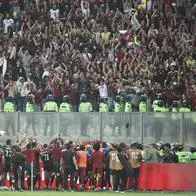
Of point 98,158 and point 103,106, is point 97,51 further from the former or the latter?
point 98,158

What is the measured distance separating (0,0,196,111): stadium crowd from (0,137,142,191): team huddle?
3776 mm

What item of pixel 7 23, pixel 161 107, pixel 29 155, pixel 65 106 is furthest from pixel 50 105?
pixel 7 23

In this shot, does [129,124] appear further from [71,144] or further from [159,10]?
[159,10]

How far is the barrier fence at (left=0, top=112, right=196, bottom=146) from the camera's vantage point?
4275 cm

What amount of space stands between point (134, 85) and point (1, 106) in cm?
559

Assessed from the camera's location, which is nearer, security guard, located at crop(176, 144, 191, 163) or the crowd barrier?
the crowd barrier

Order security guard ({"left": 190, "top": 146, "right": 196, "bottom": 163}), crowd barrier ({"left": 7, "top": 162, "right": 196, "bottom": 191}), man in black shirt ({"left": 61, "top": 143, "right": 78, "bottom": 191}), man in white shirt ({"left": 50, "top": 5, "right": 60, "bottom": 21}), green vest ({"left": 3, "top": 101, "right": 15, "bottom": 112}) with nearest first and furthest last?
crowd barrier ({"left": 7, "top": 162, "right": 196, "bottom": 191}) → man in black shirt ({"left": 61, "top": 143, "right": 78, "bottom": 191}) → security guard ({"left": 190, "top": 146, "right": 196, "bottom": 163}) → green vest ({"left": 3, "top": 101, "right": 15, "bottom": 112}) → man in white shirt ({"left": 50, "top": 5, "right": 60, "bottom": 21})

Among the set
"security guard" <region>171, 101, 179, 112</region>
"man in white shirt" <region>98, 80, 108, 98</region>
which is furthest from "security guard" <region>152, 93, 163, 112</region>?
"man in white shirt" <region>98, 80, 108, 98</region>

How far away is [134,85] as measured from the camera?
46.8 metres

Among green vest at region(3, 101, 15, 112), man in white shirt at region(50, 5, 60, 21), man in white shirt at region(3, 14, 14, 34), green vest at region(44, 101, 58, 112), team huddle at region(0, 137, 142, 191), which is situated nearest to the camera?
team huddle at region(0, 137, 142, 191)

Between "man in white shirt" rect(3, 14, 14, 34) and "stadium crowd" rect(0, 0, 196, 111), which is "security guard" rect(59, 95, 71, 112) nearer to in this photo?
"stadium crowd" rect(0, 0, 196, 111)

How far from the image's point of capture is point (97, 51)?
165 feet

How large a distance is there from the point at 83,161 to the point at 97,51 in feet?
30.6

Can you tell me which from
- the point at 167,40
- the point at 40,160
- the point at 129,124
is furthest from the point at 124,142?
the point at 167,40
